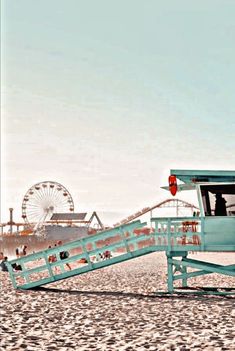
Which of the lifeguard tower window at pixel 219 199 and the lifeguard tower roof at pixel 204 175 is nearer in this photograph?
the lifeguard tower window at pixel 219 199

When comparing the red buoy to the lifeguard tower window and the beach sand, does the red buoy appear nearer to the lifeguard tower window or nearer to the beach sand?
the lifeguard tower window

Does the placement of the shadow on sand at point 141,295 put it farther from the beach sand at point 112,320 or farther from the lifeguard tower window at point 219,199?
the lifeguard tower window at point 219,199

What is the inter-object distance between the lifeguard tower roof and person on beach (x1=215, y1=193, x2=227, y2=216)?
0.58 meters

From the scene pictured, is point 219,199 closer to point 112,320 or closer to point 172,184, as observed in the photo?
point 172,184

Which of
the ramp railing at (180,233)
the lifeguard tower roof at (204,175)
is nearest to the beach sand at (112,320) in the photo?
the ramp railing at (180,233)

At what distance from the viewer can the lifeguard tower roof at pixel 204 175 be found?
21.4 m

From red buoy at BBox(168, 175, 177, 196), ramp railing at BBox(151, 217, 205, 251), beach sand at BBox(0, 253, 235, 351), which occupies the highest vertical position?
red buoy at BBox(168, 175, 177, 196)

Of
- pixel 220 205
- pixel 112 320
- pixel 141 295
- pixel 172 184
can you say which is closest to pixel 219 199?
pixel 220 205

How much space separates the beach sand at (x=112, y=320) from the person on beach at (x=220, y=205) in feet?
8.91

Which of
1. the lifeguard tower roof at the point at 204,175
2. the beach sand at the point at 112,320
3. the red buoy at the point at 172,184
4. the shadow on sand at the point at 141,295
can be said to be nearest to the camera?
the beach sand at the point at 112,320

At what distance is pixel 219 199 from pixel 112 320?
755cm

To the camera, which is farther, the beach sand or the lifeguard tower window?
the lifeguard tower window

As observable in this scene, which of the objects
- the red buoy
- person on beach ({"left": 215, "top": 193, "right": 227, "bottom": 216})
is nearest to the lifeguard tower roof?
the red buoy

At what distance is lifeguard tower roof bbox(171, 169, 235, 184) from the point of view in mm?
21445
